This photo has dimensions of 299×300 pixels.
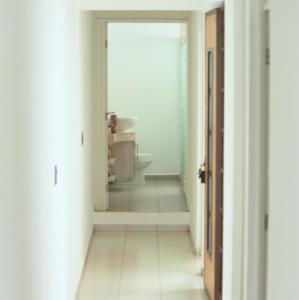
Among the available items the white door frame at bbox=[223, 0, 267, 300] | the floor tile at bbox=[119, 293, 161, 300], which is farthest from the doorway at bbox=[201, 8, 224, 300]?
the white door frame at bbox=[223, 0, 267, 300]

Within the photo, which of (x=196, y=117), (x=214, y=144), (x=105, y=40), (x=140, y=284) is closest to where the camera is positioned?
(x=214, y=144)

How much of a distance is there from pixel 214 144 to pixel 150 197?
130 inches

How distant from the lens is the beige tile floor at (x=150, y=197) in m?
6.60

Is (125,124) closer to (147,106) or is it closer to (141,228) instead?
(147,106)

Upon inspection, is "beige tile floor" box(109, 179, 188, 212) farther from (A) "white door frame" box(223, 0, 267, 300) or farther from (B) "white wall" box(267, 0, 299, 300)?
(B) "white wall" box(267, 0, 299, 300)

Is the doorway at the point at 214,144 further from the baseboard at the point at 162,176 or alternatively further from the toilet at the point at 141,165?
the baseboard at the point at 162,176

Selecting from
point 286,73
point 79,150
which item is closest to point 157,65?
point 79,150

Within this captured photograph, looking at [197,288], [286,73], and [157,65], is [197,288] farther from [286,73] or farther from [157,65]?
[157,65]

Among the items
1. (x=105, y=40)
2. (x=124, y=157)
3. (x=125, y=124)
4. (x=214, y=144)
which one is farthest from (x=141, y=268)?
(x=125, y=124)

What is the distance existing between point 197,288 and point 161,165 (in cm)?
358

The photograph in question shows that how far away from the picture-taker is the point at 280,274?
245cm

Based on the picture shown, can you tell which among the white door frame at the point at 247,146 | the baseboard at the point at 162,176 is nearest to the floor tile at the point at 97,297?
the white door frame at the point at 247,146

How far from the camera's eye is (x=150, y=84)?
775cm

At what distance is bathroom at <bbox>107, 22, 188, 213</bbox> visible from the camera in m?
7.38
